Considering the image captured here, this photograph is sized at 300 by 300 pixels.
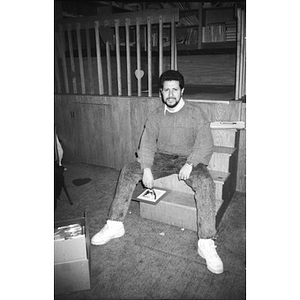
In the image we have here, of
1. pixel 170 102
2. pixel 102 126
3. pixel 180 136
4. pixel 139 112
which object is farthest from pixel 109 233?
pixel 102 126

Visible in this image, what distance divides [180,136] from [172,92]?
14.7 inches

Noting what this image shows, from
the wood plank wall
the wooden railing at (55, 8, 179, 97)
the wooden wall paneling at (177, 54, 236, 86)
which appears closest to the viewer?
the wooden railing at (55, 8, 179, 97)

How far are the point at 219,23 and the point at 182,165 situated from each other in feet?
12.9

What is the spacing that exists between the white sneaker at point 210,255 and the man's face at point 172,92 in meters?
1.11

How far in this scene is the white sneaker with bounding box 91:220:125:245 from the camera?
83.0 inches

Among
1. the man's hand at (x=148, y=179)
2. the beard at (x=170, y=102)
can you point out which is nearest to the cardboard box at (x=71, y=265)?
the man's hand at (x=148, y=179)

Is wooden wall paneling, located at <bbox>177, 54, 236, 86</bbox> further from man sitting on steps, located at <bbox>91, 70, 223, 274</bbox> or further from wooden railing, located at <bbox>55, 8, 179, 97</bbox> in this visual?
man sitting on steps, located at <bbox>91, 70, 223, 274</bbox>

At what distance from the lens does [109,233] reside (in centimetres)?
214

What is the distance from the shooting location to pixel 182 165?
91.5 inches

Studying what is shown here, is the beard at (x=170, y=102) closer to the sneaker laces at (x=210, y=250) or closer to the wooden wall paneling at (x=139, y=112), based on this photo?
the wooden wall paneling at (x=139, y=112)

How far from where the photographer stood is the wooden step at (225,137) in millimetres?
2723

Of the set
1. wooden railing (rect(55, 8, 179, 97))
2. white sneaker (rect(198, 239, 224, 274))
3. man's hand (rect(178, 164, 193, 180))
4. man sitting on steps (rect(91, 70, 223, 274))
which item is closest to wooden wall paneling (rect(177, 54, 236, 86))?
wooden railing (rect(55, 8, 179, 97))
